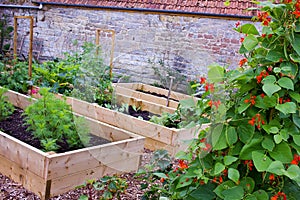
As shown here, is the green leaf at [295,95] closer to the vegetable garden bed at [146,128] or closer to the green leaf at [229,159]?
the green leaf at [229,159]

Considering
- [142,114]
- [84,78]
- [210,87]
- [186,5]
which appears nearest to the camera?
[210,87]

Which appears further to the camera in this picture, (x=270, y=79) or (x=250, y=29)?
(x=250, y=29)

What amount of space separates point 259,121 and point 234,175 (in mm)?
241

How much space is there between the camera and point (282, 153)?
1505mm

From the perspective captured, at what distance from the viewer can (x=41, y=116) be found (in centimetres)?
377

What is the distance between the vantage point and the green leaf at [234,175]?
1544 mm

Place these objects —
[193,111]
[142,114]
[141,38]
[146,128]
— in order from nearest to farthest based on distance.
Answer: [193,111] < [141,38] < [146,128] < [142,114]

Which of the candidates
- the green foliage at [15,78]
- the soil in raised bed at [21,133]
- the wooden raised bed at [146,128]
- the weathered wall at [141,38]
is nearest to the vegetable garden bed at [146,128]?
the wooden raised bed at [146,128]

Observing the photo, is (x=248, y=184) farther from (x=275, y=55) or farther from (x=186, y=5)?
(x=186, y=5)

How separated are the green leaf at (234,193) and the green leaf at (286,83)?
448 mm

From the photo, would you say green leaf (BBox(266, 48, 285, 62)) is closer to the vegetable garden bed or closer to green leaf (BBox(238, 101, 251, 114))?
green leaf (BBox(238, 101, 251, 114))

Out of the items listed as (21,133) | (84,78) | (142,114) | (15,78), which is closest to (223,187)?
(84,78)

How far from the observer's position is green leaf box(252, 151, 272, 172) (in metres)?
1.46

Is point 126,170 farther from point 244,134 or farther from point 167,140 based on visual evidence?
point 244,134
